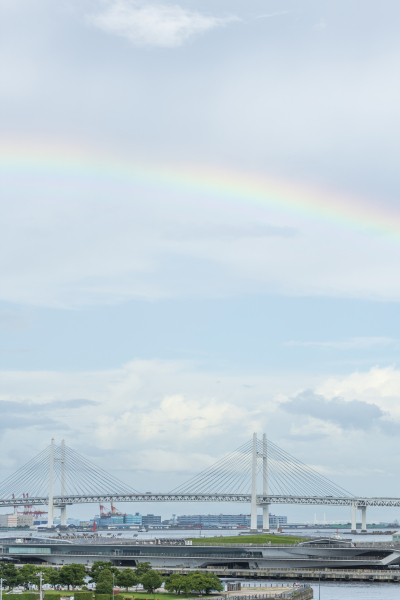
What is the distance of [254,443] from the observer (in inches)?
6093

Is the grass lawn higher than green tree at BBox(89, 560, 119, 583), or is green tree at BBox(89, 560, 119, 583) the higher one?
the grass lawn

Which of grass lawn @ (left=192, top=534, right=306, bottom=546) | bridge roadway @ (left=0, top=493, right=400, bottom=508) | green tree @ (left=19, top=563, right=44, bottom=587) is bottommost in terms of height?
green tree @ (left=19, top=563, right=44, bottom=587)

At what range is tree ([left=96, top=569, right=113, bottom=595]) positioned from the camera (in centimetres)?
7369

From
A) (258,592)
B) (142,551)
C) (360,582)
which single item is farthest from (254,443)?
(258,592)

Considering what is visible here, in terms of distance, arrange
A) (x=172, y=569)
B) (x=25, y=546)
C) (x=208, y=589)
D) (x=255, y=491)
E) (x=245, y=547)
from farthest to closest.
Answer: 1. (x=255, y=491)
2. (x=25, y=546)
3. (x=245, y=547)
4. (x=172, y=569)
5. (x=208, y=589)

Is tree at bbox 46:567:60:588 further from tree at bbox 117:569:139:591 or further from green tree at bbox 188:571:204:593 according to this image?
green tree at bbox 188:571:204:593

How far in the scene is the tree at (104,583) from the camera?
7369 cm

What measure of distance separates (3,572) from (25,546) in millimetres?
40356

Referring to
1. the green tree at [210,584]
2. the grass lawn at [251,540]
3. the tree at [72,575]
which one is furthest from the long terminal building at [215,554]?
the green tree at [210,584]

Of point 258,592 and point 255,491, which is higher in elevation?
point 255,491

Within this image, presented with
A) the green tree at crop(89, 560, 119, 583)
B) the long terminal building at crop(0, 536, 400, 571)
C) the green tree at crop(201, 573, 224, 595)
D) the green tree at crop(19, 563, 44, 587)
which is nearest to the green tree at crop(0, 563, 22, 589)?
the green tree at crop(19, 563, 44, 587)

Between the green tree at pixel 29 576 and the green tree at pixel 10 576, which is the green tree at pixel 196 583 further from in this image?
the green tree at pixel 10 576

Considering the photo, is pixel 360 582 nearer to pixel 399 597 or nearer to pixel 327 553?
pixel 327 553

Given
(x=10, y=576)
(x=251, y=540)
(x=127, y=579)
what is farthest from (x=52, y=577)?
(x=251, y=540)
